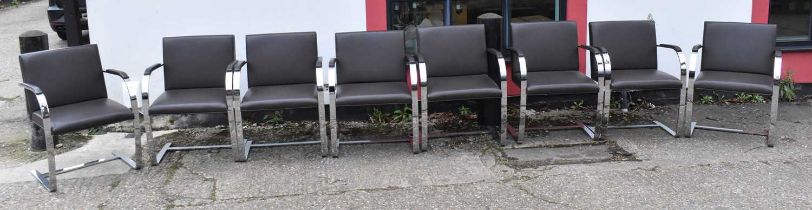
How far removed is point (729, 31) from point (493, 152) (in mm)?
1928

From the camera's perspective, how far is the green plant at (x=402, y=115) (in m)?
5.57

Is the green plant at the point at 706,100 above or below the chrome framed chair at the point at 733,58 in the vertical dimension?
below

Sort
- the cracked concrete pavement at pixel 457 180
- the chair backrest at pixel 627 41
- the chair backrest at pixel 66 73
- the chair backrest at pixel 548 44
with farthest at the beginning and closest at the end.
→ 1. the chair backrest at pixel 627 41
2. the chair backrest at pixel 548 44
3. the chair backrest at pixel 66 73
4. the cracked concrete pavement at pixel 457 180

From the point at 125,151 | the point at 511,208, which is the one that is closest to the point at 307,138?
the point at 125,151

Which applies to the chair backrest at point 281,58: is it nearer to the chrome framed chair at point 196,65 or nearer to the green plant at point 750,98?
the chrome framed chair at point 196,65

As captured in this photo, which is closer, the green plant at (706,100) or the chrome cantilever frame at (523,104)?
the chrome cantilever frame at (523,104)

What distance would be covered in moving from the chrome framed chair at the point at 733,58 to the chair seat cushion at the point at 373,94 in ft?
6.15

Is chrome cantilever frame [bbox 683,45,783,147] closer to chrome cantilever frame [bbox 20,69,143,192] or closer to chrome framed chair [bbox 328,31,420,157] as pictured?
chrome framed chair [bbox 328,31,420,157]

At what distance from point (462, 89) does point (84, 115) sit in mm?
2207

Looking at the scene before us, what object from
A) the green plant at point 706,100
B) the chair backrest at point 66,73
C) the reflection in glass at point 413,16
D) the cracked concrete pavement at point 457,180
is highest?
the reflection in glass at point 413,16

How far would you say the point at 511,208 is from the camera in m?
3.66

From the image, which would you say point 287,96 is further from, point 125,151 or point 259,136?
point 125,151

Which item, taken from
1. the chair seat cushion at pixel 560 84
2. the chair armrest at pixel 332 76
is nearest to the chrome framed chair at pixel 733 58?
the chair seat cushion at pixel 560 84

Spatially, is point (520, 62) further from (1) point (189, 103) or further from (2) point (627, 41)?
(1) point (189, 103)
